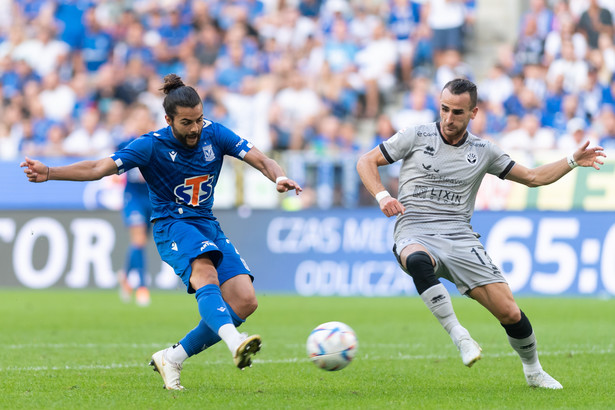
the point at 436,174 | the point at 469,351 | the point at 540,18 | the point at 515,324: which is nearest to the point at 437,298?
the point at 469,351

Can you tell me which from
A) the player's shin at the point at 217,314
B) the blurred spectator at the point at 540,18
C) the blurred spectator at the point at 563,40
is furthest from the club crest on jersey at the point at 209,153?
the blurred spectator at the point at 540,18

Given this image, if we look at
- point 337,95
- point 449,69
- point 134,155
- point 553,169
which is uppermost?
point 449,69

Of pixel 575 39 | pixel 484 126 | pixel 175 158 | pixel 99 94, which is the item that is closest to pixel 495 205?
pixel 484 126

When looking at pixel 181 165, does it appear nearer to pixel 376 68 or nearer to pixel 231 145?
pixel 231 145

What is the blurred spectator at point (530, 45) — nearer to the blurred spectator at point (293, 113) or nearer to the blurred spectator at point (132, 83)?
the blurred spectator at point (293, 113)

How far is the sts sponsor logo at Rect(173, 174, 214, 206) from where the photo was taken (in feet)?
25.7

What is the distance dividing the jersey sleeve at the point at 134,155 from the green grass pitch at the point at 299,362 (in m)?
1.59

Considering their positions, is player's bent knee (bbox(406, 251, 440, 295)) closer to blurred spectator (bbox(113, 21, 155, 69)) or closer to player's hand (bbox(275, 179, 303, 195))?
player's hand (bbox(275, 179, 303, 195))

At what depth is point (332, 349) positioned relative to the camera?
734cm

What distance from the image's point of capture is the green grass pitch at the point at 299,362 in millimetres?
7145

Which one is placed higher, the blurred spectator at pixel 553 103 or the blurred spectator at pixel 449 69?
the blurred spectator at pixel 449 69

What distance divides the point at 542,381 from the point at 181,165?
305 centimetres

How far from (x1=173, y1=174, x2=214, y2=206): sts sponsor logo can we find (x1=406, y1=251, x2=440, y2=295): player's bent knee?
1.61 m

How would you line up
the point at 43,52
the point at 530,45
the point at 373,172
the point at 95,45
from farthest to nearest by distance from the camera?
1. the point at 95,45
2. the point at 43,52
3. the point at 530,45
4. the point at 373,172
